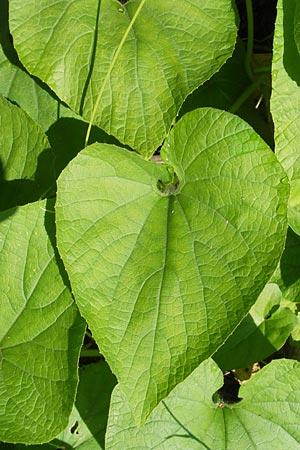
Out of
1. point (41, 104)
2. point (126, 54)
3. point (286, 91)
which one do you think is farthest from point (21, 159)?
point (286, 91)

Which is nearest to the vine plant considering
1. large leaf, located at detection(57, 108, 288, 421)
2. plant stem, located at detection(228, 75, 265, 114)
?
large leaf, located at detection(57, 108, 288, 421)

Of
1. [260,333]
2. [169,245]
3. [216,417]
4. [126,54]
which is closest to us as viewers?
[169,245]

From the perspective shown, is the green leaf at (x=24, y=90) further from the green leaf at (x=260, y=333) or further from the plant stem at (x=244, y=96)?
the green leaf at (x=260, y=333)

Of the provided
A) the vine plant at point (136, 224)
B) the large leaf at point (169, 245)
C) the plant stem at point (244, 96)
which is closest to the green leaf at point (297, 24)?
the vine plant at point (136, 224)

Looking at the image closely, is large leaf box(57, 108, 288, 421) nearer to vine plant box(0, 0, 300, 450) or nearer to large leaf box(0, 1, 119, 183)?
vine plant box(0, 0, 300, 450)

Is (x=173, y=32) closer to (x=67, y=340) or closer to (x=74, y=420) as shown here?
(x=67, y=340)

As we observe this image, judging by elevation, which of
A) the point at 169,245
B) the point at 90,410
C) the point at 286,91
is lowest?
the point at 90,410

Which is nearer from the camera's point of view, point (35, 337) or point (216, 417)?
point (35, 337)

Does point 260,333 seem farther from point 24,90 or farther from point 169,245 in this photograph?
point 24,90

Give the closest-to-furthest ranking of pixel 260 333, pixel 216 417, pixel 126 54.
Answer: pixel 126 54 < pixel 216 417 < pixel 260 333
